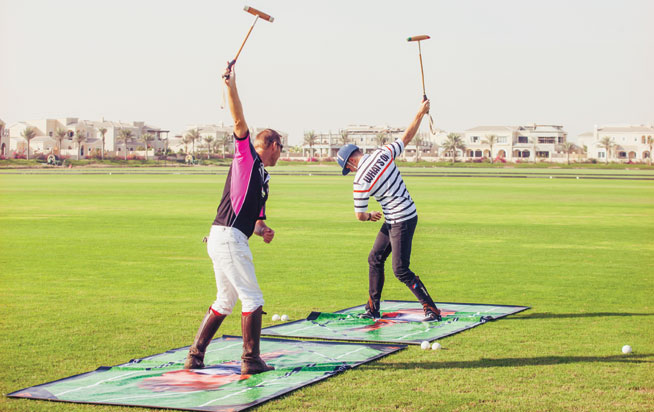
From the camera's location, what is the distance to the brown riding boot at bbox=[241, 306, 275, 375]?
8.43 metres

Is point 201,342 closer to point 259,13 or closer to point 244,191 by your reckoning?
point 244,191

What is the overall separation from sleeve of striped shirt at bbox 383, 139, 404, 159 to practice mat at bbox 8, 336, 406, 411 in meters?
2.67

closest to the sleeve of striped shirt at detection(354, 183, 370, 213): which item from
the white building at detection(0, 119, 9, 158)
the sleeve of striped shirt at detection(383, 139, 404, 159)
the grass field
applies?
the sleeve of striped shirt at detection(383, 139, 404, 159)

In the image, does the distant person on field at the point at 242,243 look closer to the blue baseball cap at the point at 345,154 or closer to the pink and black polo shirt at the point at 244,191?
the pink and black polo shirt at the point at 244,191

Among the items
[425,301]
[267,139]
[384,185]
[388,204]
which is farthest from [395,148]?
[267,139]

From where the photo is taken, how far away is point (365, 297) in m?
13.8

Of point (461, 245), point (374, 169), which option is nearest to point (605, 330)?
point (374, 169)

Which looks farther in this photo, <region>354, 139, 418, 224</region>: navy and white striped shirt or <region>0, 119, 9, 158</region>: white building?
<region>0, 119, 9, 158</region>: white building

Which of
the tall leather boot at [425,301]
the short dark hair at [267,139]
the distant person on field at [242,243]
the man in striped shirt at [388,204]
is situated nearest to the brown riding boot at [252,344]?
→ the distant person on field at [242,243]

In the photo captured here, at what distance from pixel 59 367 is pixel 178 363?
1225 mm

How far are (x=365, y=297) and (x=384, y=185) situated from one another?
3.22 m

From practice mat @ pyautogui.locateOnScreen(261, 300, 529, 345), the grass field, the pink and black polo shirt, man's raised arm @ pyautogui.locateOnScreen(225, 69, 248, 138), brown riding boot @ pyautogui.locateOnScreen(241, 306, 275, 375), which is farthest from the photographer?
practice mat @ pyautogui.locateOnScreen(261, 300, 529, 345)

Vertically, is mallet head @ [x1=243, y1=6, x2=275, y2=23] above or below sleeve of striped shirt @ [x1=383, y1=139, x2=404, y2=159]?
above

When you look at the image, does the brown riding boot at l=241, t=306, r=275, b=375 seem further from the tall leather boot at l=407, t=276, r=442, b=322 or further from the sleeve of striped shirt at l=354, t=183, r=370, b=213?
the tall leather boot at l=407, t=276, r=442, b=322
